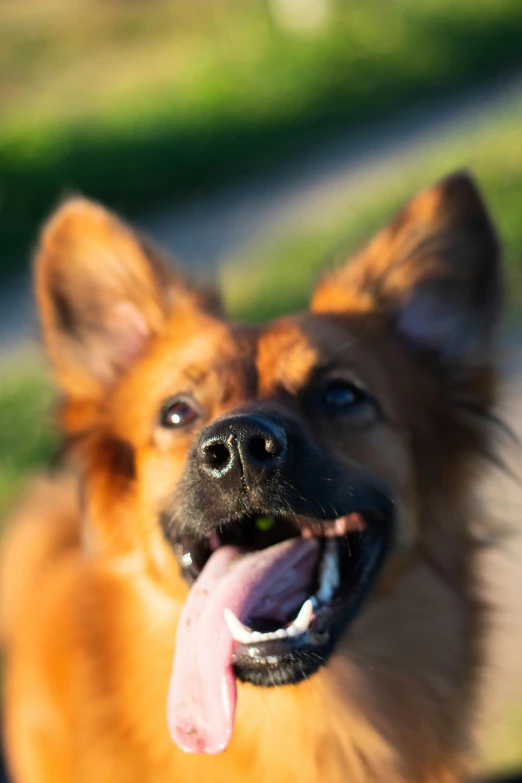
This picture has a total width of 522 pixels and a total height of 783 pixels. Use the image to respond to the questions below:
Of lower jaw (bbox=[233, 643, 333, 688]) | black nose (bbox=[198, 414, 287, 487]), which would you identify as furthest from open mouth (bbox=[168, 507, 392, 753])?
black nose (bbox=[198, 414, 287, 487])

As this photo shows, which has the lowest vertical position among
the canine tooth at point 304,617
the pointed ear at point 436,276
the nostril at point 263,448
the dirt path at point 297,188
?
the canine tooth at point 304,617

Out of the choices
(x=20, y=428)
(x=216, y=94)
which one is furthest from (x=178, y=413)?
(x=216, y=94)

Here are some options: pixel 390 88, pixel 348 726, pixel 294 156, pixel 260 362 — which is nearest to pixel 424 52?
pixel 390 88

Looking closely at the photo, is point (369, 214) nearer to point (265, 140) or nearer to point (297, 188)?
→ point (297, 188)

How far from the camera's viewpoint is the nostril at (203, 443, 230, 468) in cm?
257

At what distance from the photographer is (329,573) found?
2.81 meters

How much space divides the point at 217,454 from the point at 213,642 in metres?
0.57

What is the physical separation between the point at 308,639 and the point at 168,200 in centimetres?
663

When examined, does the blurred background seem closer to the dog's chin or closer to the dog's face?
the dog's face

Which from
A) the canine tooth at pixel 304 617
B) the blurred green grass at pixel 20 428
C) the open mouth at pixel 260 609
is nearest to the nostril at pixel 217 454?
the open mouth at pixel 260 609

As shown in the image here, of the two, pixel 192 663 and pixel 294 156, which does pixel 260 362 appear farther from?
pixel 294 156

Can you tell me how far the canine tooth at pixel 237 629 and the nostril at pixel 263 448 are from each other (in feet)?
1.55

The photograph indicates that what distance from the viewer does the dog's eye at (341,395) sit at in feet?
10.0

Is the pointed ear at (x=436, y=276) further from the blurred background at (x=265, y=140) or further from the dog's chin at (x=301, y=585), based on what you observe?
the blurred background at (x=265, y=140)
